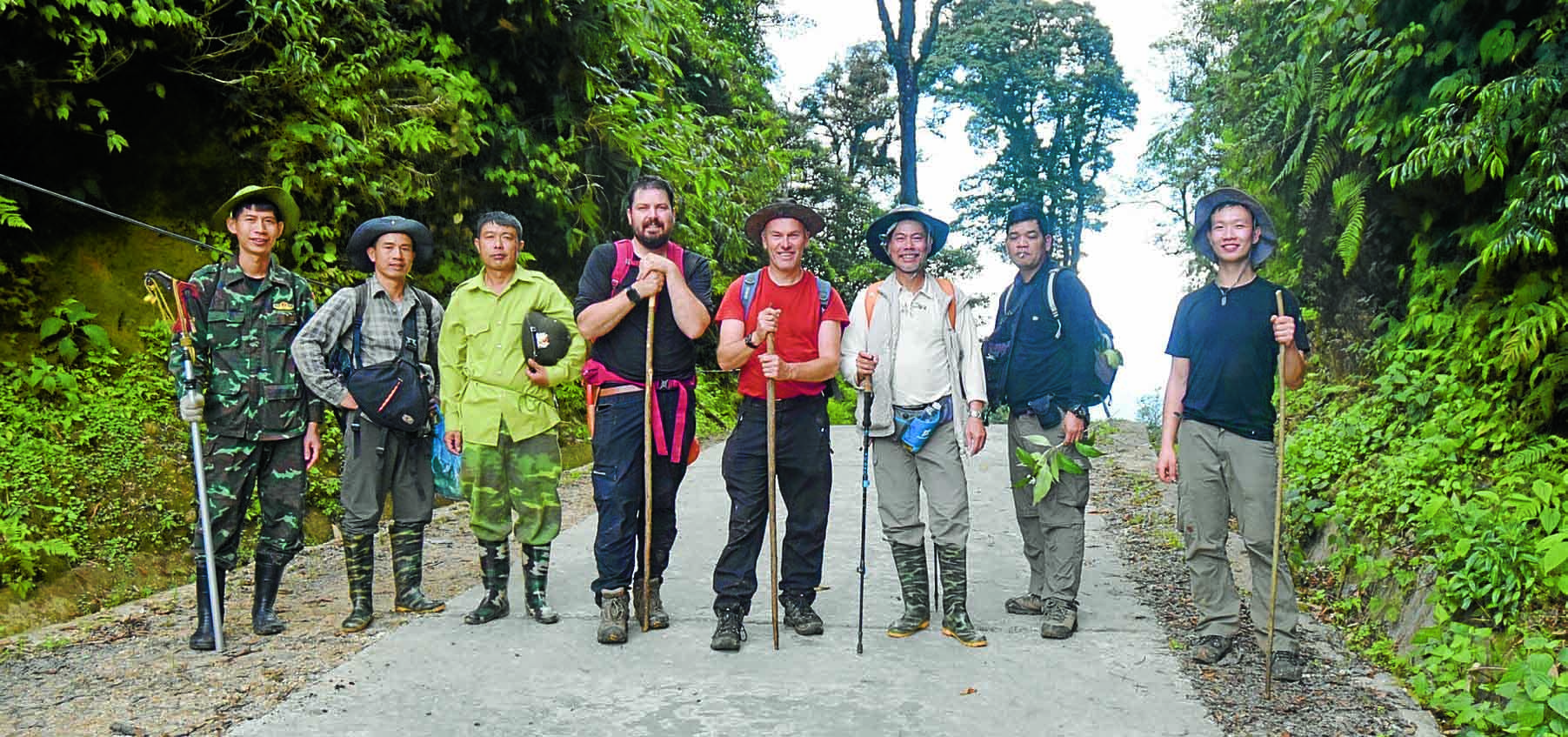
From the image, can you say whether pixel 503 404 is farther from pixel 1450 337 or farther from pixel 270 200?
pixel 1450 337

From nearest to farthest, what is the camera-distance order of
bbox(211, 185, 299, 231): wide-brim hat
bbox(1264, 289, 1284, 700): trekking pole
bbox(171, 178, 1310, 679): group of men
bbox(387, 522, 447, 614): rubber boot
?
bbox(1264, 289, 1284, 700): trekking pole < bbox(171, 178, 1310, 679): group of men < bbox(211, 185, 299, 231): wide-brim hat < bbox(387, 522, 447, 614): rubber boot

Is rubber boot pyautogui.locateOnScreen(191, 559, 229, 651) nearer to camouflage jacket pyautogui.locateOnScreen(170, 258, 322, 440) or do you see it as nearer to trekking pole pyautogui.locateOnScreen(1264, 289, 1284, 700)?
camouflage jacket pyautogui.locateOnScreen(170, 258, 322, 440)

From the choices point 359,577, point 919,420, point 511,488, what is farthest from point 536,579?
point 919,420

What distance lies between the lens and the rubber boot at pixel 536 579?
5.61 m

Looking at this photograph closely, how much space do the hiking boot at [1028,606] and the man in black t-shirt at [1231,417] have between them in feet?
2.96

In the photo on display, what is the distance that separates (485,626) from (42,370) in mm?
3611

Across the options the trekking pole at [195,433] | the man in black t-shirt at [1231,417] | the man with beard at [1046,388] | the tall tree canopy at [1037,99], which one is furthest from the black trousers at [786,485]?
the tall tree canopy at [1037,99]

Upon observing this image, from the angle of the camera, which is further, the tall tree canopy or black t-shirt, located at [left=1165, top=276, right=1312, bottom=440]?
the tall tree canopy

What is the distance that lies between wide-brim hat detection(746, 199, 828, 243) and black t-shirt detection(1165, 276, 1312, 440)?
6.18 feet

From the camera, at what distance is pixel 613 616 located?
5.22 m

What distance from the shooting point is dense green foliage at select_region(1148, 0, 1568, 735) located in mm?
4469

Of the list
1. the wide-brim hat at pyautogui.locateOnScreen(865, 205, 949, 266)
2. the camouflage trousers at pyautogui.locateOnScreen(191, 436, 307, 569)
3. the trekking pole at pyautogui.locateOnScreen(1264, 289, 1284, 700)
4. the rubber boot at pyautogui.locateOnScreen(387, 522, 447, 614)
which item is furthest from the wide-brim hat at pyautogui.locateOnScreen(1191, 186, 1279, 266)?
the camouflage trousers at pyautogui.locateOnScreen(191, 436, 307, 569)

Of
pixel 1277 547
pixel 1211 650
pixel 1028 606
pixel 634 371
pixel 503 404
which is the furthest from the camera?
pixel 1028 606

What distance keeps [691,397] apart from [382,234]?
1831mm
